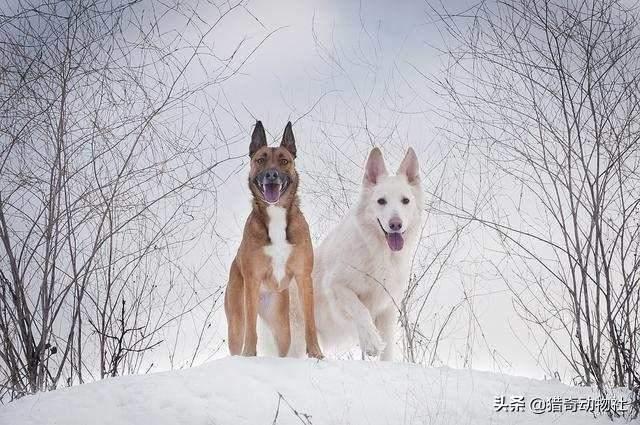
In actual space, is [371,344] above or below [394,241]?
below

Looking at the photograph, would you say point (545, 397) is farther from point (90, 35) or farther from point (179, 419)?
point (90, 35)

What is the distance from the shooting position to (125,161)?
5602 mm

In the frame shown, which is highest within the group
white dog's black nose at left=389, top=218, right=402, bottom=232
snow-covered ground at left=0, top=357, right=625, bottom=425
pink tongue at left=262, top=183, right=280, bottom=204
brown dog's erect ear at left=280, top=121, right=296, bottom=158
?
brown dog's erect ear at left=280, top=121, right=296, bottom=158

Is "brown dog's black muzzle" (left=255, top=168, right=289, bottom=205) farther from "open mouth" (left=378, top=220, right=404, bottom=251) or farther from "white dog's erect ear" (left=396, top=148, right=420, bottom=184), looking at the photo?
"white dog's erect ear" (left=396, top=148, right=420, bottom=184)

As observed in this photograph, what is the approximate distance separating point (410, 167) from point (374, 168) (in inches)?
13.4

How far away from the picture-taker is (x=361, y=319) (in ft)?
18.5

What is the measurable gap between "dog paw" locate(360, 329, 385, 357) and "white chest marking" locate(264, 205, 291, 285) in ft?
3.36

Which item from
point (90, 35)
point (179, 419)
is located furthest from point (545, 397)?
point (90, 35)

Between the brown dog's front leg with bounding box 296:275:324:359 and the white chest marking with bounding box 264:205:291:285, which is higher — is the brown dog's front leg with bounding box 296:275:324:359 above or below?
below

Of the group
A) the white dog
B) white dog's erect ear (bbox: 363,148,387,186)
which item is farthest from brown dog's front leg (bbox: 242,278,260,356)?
white dog's erect ear (bbox: 363,148,387,186)

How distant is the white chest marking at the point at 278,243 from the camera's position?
16.0 ft

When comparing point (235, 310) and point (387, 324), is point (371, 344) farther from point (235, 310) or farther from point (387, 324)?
point (235, 310)

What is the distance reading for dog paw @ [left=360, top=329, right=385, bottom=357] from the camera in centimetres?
548

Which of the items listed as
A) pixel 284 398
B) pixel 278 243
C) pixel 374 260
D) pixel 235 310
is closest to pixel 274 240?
pixel 278 243
